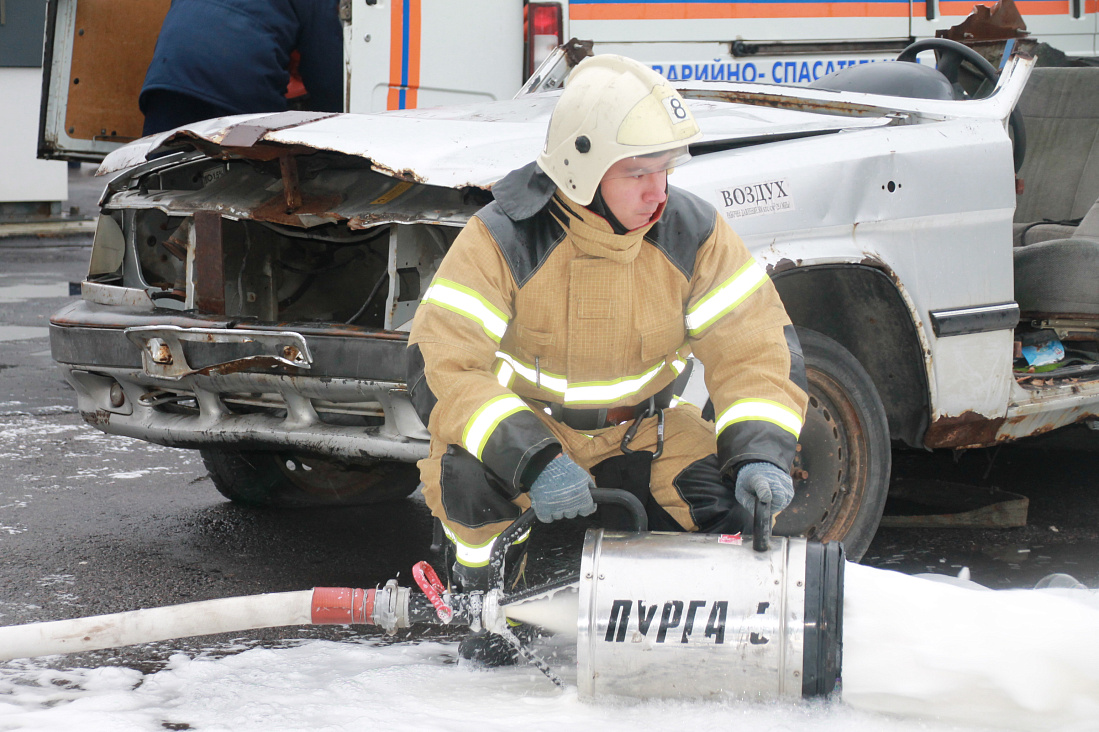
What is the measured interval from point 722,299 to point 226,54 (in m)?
3.45

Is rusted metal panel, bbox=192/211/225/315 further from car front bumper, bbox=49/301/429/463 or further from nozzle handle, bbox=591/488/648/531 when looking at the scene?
nozzle handle, bbox=591/488/648/531

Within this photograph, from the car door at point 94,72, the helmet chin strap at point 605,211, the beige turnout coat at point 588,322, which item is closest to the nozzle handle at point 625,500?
the beige turnout coat at point 588,322

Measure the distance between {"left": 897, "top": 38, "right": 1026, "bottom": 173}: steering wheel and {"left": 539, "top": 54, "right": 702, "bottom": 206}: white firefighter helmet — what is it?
6.67ft

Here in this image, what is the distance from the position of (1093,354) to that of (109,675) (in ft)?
10.9

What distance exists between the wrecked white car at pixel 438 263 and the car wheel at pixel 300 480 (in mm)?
566

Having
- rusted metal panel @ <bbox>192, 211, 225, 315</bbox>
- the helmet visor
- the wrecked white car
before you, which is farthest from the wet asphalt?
the helmet visor

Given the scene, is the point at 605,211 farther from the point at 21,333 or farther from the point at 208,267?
the point at 21,333

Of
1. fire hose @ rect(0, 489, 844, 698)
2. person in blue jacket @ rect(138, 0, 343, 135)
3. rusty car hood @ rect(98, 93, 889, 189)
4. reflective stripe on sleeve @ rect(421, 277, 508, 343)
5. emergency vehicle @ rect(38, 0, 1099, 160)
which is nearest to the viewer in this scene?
fire hose @ rect(0, 489, 844, 698)

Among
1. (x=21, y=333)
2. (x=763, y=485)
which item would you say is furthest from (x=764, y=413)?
(x=21, y=333)

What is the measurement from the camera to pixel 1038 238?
4.82m

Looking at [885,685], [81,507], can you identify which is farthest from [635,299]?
[81,507]

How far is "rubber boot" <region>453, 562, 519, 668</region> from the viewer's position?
2688 mm

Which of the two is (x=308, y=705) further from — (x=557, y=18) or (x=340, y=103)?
(x=340, y=103)

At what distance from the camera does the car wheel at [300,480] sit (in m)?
4.17
